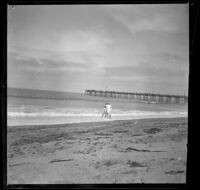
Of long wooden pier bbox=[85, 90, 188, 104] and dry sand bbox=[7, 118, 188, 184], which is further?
long wooden pier bbox=[85, 90, 188, 104]

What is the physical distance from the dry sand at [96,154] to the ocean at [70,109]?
0.12m

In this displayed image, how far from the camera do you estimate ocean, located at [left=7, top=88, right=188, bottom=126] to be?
7.71 feet

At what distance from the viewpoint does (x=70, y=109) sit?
2.64 metres

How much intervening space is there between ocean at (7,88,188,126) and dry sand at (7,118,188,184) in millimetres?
118

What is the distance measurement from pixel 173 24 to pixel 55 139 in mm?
A: 2085

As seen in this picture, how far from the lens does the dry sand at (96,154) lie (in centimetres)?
200

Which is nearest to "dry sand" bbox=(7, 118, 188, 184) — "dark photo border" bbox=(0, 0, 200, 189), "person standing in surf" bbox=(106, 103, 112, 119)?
"person standing in surf" bbox=(106, 103, 112, 119)

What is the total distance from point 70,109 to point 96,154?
2.75 feet

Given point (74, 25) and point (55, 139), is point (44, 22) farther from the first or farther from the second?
point (55, 139)

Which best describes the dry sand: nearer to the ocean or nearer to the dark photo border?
the ocean

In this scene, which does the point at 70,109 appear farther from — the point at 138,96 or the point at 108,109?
the point at 138,96
